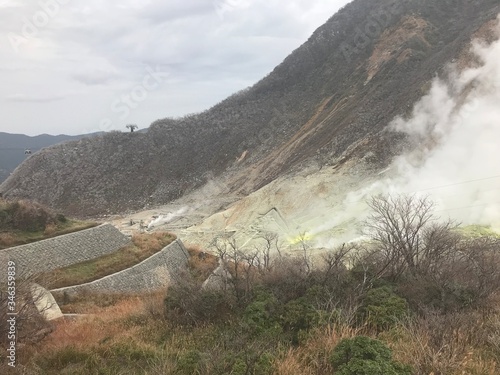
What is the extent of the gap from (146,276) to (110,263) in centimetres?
203

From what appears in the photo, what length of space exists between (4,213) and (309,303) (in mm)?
19630

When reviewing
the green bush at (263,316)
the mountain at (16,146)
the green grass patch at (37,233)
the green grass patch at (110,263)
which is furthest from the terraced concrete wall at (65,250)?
the mountain at (16,146)

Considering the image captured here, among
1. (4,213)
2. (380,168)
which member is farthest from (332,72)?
(4,213)

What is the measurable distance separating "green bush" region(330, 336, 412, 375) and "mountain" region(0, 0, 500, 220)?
30.4 meters

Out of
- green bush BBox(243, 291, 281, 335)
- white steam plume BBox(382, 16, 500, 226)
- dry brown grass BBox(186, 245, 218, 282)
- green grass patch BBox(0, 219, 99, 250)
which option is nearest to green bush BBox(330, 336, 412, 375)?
green bush BBox(243, 291, 281, 335)

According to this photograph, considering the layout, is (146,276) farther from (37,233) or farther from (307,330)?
(307,330)

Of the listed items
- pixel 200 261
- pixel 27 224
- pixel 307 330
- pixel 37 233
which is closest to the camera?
pixel 307 330

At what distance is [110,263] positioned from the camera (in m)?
22.9

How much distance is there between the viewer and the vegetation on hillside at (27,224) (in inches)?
841

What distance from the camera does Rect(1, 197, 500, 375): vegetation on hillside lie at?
557 centimetres

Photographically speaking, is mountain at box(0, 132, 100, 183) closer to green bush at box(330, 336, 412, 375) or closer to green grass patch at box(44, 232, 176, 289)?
green grass patch at box(44, 232, 176, 289)

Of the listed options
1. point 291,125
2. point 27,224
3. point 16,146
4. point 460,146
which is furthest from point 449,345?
point 16,146

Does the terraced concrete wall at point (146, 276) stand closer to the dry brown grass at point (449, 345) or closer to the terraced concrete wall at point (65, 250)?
the terraced concrete wall at point (65, 250)

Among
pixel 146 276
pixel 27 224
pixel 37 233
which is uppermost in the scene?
pixel 27 224
